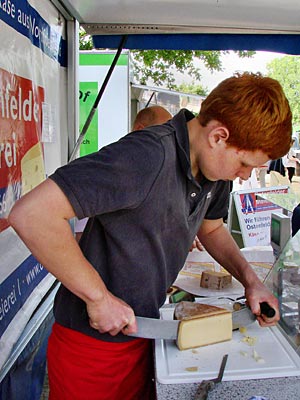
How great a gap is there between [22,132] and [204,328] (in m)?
1.09

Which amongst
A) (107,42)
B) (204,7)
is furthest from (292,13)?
(107,42)

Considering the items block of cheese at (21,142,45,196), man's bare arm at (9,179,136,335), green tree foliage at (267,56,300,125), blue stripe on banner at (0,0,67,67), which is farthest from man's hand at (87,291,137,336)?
green tree foliage at (267,56,300,125)

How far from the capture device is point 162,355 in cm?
110

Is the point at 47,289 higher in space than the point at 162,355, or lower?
lower

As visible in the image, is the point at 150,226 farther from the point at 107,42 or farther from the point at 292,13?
the point at 107,42

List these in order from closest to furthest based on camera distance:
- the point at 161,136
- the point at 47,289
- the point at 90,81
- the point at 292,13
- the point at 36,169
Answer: the point at 161,136
the point at 36,169
the point at 47,289
the point at 292,13
the point at 90,81

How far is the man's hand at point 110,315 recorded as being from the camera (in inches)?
40.5

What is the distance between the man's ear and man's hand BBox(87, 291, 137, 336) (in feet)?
1.55

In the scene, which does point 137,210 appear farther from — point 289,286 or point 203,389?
point 289,286

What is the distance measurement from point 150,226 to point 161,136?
236 mm

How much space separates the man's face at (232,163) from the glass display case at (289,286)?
1.46 feet

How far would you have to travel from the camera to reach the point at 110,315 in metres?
1.04

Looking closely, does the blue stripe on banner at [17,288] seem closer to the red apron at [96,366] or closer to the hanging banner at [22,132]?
the hanging banner at [22,132]

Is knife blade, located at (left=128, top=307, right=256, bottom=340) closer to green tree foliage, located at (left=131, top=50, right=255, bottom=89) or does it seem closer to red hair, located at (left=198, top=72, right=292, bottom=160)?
red hair, located at (left=198, top=72, right=292, bottom=160)
